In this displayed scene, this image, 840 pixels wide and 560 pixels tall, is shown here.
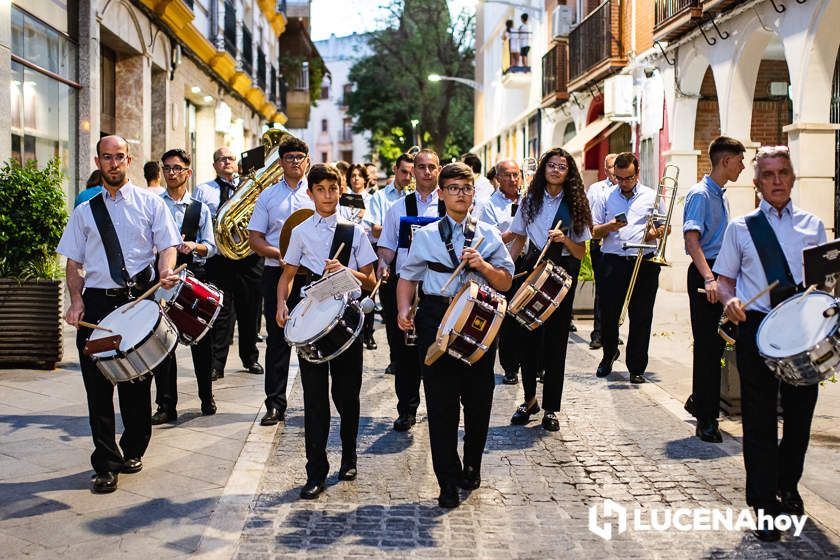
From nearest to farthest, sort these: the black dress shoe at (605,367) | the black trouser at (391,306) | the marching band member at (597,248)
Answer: the black trouser at (391,306), the black dress shoe at (605,367), the marching band member at (597,248)

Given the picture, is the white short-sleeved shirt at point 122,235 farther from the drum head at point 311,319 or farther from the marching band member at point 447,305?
the marching band member at point 447,305

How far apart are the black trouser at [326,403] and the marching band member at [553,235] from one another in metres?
1.78

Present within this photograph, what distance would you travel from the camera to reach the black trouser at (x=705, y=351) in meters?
7.27

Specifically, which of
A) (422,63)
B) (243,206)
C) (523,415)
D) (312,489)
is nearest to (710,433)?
(523,415)

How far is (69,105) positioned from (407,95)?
4146cm

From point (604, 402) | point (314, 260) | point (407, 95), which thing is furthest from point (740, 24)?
point (407, 95)

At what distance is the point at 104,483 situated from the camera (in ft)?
19.5

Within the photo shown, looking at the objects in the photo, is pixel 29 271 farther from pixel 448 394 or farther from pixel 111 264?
pixel 448 394

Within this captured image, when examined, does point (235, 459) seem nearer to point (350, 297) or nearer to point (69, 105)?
point (350, 297)

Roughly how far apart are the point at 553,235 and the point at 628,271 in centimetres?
270

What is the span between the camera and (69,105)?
50.1 ft

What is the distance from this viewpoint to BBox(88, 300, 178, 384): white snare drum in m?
5.83

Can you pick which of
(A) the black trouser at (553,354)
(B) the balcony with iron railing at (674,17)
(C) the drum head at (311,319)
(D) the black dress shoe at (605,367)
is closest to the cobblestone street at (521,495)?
(A) the black trouser at (553,354)

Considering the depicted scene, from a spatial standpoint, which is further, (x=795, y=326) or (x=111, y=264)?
(x=111, y=264)
